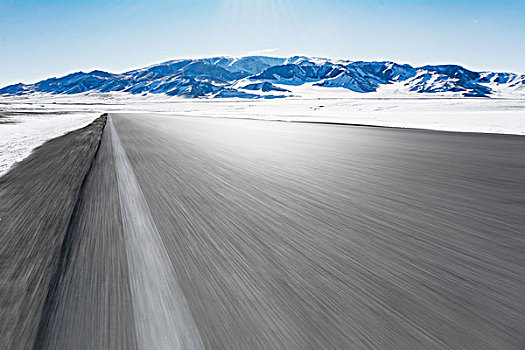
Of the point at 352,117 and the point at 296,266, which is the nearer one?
the point at 296,266

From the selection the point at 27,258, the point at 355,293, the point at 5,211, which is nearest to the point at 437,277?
the point at 355,293

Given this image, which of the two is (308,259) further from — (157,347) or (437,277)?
(157,347)

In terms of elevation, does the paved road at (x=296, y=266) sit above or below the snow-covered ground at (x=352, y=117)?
above

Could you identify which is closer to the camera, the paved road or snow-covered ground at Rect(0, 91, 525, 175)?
the paved road

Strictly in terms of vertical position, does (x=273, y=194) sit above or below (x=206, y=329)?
below

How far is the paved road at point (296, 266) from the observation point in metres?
1.63

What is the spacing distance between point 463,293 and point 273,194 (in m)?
2.75

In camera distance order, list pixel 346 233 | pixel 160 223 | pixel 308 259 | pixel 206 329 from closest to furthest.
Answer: pixel 206 329, pixel 308 259, pixel 346 233, pixel 160 223

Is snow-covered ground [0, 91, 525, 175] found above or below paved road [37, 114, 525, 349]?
below

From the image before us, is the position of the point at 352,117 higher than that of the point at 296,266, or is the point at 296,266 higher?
the point at 296,266

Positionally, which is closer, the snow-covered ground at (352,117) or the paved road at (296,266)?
the paved road at (296,266)

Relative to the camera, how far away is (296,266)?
232 centimetres

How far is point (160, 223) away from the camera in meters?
3.34

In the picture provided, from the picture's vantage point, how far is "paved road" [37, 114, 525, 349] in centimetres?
163
